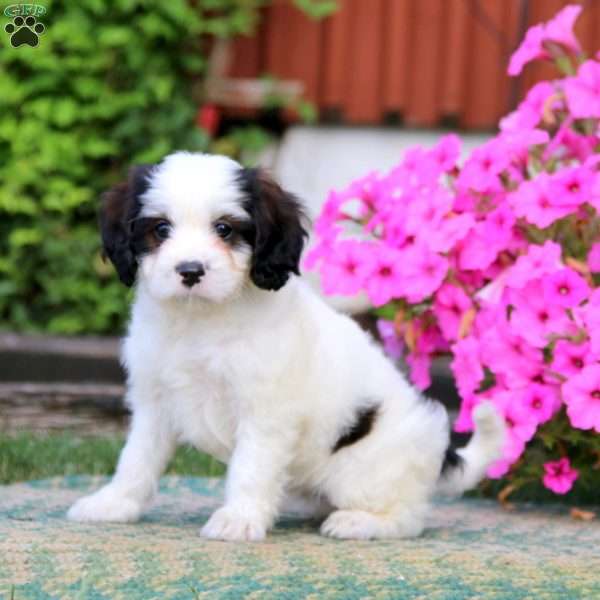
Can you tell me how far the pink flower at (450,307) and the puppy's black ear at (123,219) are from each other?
1189 millimetres

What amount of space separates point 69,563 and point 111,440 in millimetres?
2459

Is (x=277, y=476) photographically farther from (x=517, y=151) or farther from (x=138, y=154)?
(x=138, y=154)

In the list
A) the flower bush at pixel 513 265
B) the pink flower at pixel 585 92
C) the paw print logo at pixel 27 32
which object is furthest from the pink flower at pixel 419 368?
the paw print logo at pixel 27 32

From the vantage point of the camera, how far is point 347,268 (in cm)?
461

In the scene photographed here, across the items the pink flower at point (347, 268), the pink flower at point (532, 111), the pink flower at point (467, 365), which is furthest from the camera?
the pink flower at point (532, 111)

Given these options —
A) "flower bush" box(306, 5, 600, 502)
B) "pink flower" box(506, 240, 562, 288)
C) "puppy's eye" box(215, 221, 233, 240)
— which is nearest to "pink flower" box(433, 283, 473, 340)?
"flower bush" box(306, 5, 600, 502)

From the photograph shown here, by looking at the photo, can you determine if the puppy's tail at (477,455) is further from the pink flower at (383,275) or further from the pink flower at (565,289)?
the pink flower at (383,275)

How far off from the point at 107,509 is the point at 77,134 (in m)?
4.04

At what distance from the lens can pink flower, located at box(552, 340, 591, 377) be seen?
4105 mm

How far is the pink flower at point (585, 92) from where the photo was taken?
448 centimetres

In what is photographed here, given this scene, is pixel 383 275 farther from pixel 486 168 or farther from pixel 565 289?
pixel 565 289

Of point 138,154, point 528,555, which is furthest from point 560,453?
point 138,154

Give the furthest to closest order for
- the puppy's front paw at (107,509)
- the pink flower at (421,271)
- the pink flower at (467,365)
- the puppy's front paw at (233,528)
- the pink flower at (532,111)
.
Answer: the pink flower at (532,111) → the pink flower at (421,271) → the pink flower at (467,365) → the puppy's front paw at (107,509) → the puppy's front paw at (233,528)

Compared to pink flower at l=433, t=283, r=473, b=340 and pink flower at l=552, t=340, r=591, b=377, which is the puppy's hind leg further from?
pink flower at l=433, t=283, r=473, b=340
